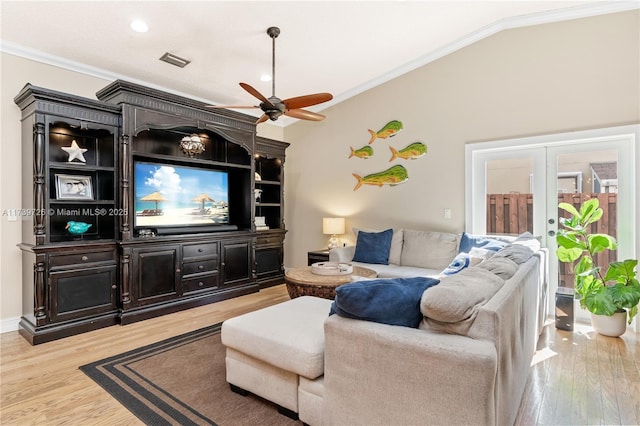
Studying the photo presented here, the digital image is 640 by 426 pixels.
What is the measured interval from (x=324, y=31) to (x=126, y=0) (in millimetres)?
1788

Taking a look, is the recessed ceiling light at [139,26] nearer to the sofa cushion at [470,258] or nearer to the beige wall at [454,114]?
the beige wall at [454,114]

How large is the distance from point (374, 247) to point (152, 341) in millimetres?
2747

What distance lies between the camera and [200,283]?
425 centimetres

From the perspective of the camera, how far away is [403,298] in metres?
1.55

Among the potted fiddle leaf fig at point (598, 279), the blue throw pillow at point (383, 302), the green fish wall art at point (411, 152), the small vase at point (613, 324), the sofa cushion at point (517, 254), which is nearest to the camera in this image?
the blue throw pillow at point (383, 302)

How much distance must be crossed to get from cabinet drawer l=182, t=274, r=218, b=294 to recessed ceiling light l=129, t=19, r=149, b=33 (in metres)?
2.66

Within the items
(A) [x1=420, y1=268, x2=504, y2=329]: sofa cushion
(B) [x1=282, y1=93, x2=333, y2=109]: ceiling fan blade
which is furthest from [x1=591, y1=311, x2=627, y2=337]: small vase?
(B) [x1=282, y1=93, x2=333, y2=109]: ceiling fan blade

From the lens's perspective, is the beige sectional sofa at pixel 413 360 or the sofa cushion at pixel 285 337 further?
the sofa cushion at pixel 285 337

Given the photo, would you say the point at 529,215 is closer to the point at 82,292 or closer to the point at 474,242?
the point at 474,242

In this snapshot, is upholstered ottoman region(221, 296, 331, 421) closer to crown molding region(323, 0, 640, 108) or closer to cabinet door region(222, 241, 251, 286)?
cabinet door region(222, 241, 251, 286)

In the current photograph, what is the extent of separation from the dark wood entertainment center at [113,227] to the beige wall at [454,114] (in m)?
1.33

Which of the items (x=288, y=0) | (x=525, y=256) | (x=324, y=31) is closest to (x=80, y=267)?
(x=288, y=0)

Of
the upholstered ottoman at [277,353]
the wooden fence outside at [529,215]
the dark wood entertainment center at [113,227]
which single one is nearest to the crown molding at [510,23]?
the wooden fence outside at [529,215]

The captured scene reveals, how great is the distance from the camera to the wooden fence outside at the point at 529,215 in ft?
11.7
